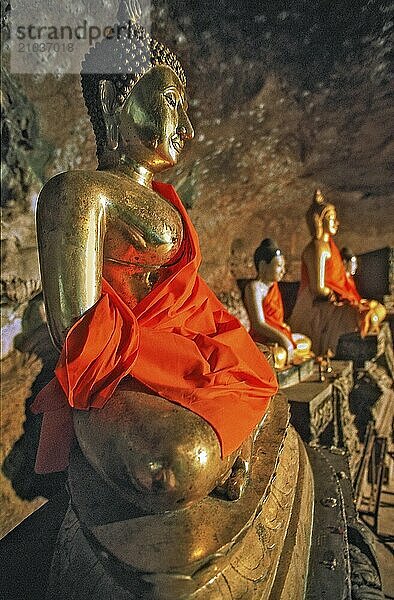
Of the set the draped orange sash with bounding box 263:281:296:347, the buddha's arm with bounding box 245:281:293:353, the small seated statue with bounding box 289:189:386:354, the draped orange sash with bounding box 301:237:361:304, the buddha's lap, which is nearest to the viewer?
the buddha's lap

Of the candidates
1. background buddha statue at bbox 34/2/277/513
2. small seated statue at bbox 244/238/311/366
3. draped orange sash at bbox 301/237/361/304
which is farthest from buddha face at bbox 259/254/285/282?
background buddha statue at bbox 34/2/277/513

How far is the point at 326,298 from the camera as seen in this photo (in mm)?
3150

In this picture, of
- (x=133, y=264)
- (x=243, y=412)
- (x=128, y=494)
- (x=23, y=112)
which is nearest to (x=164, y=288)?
(x=133, y=264)

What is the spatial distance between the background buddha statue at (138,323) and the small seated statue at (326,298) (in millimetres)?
2063

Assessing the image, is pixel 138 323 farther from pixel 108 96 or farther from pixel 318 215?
pixel 318 215

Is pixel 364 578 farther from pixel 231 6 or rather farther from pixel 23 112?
pixel 23 112

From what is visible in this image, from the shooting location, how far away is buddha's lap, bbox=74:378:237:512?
69 cm

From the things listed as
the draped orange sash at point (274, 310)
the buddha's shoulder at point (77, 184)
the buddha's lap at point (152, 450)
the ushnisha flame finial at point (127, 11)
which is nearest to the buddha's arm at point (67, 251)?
the buddha's shoulder at point (77, 184)

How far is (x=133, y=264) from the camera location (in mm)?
980

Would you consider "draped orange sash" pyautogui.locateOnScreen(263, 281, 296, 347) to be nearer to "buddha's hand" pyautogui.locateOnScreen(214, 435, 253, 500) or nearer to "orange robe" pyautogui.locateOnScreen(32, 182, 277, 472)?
"orange robe" pyautogui.locateOnScreen(32, 182, 277, 472)

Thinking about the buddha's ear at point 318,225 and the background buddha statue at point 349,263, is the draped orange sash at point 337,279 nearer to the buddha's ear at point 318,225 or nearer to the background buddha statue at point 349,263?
the buddha's ear at point 318,225

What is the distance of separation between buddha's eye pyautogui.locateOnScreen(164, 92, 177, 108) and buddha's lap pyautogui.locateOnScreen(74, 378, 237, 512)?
0.65 meters

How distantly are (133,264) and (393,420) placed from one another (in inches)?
115

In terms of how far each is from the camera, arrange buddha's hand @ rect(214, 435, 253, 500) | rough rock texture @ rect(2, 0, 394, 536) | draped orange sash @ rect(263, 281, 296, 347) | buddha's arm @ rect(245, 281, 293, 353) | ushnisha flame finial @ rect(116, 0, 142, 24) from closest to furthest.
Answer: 1. buddha's hand @ rect(214, 435, 253, 500)
2. ushnisha flame finial @ rect(116, 0, 142, 24)
3. rough rock texture @ rect(2, 0, 394, 536)
4. buddha's arm @ rect(245, 281, 293, 353)
5. draped orange sash @ rect(263, 281, 296, 347)
